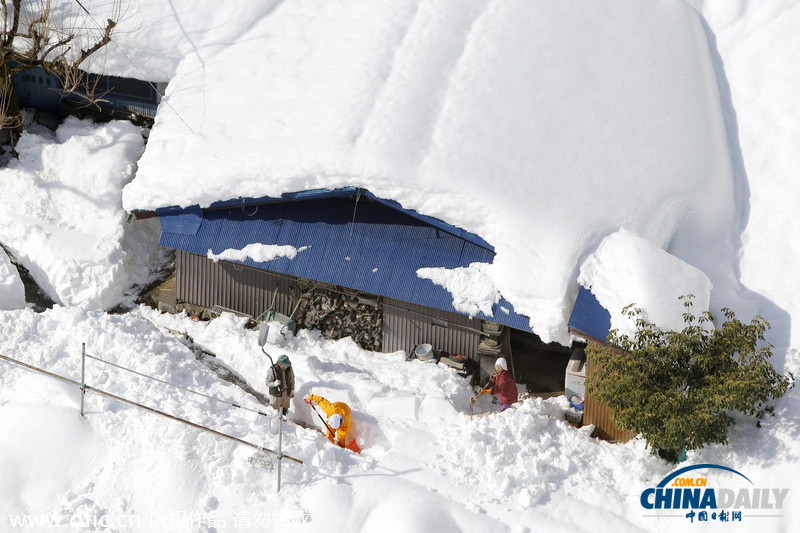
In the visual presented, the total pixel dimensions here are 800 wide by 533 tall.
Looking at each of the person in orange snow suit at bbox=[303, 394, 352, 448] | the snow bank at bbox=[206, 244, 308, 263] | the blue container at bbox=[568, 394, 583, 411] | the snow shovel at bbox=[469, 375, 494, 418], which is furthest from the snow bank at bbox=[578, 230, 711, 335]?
the snow bank at bbox=[206, 244, 308, 263]

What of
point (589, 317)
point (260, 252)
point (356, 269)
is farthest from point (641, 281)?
point (260, 252)

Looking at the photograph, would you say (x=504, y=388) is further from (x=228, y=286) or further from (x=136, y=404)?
(x=228, y=286)

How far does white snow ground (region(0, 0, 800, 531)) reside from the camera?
500 inches

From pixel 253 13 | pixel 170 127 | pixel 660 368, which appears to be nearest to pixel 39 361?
pixel 170 127

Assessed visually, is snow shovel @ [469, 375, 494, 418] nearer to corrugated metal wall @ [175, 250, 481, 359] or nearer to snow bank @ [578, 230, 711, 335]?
corrugated metal wall @ [175, 250, 481, 359]

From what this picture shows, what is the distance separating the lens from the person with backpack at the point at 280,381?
1404 centimetres

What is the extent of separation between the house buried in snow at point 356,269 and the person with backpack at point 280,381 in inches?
103

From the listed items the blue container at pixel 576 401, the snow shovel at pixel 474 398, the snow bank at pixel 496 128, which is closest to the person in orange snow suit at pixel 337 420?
the snow shovel at pixel 474 398

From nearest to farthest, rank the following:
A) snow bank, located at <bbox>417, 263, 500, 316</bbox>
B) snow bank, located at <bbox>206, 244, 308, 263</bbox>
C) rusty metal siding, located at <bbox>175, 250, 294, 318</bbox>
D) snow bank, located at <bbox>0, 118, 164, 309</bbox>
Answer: snow bank, located at <bbox>417, 263, 500, 316</bbox>
snow bank, located at <bbox>206, 244, 308, 263</bbox>
rusty metal siding, located at <bbox>175, 250, 294, 318</bbox>
snow bank, located at <bbox>0, 118, 164, 309</bbox>

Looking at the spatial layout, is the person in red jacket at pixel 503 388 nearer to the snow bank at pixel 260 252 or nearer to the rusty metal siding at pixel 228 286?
the snow bank at pixel 260 252

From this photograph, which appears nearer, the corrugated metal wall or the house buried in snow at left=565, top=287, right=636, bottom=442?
the house buried in snow at left=565, top=287, right=636, bottom=442

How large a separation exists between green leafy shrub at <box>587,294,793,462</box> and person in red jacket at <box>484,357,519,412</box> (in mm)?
2207

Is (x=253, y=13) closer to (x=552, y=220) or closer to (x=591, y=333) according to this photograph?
(x=552, y=220)

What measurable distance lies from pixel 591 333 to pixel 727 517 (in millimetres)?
3540
